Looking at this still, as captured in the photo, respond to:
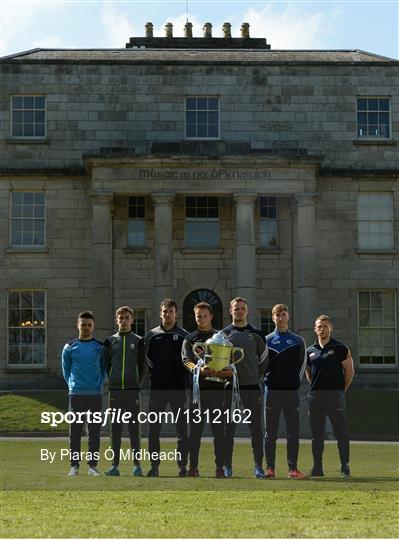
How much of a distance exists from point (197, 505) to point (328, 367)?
13.2 feet

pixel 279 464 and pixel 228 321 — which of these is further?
pixel 228 321

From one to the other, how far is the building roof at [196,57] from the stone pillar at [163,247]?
5.63 m

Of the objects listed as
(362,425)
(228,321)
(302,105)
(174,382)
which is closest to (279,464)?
(174,382)

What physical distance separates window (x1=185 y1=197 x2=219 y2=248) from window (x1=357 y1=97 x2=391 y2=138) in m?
5.83

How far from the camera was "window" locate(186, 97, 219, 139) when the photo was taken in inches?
1698

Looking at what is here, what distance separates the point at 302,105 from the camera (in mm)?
43031

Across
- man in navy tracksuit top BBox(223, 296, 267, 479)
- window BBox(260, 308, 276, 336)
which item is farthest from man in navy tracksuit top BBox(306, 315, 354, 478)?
window BBox(260, 308, 276, 336)

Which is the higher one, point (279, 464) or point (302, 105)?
point (302, 105)

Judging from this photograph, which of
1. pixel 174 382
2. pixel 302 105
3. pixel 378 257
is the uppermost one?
pixel 302 105

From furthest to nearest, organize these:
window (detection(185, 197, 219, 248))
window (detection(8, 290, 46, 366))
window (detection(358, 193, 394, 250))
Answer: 1. window (detection(358, 193, 394, 250))
2. window (detection(185, 197, 219, 248))
3. window (detection(8, 290, 46, 366))

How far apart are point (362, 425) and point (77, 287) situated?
44.5 feet

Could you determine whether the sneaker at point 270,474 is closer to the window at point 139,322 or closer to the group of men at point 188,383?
the group of men at point 188,383

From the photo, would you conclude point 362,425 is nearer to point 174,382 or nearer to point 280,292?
point 280,292

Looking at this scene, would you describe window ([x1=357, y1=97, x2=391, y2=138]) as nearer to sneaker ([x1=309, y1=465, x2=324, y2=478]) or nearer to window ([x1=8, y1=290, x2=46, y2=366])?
window ([x1=8, y1=290, x2=46, y2=366])
